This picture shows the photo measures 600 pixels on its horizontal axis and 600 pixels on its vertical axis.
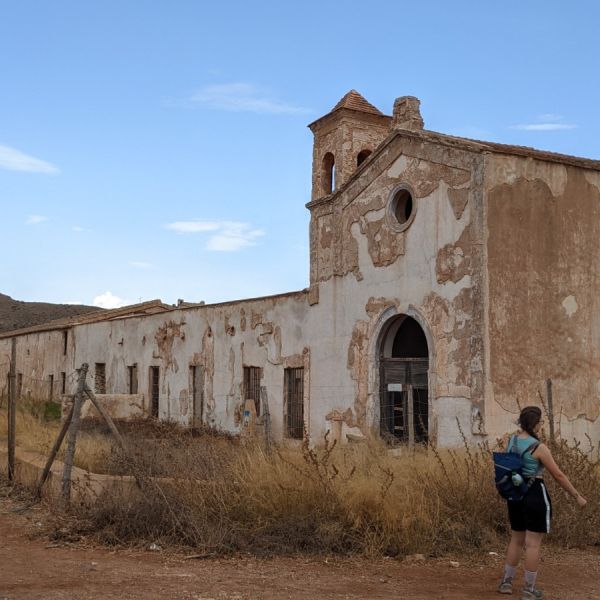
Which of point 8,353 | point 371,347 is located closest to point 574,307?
point 371,347

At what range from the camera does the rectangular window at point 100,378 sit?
93.1 ft

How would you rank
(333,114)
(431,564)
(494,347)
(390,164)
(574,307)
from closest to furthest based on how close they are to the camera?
(431,564) → (494,347) → (574,307) → (390,164) → (333,114)

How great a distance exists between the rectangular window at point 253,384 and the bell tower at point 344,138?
4.56 m

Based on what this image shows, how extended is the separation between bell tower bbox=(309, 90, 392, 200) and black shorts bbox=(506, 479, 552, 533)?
11.8 m

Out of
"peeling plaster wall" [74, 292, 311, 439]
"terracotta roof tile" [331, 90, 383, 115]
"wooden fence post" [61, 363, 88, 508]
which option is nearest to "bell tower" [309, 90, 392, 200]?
"terracotta roof tile" [331, 90, 383, 115]

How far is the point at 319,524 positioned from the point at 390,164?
9298 mm

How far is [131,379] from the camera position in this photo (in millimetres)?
26156

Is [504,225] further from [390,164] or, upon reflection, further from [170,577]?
[170,577]

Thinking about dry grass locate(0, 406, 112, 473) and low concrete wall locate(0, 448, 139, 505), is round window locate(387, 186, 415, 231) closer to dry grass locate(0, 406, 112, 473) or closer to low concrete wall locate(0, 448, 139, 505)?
dry grass locate(0, 406, 112, 473)

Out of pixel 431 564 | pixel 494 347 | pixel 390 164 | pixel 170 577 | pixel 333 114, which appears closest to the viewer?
pixel 170 577

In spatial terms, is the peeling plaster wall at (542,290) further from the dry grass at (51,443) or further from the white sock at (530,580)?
the white sock at (530,580)

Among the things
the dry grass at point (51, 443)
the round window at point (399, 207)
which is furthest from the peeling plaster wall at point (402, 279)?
the dry grass at point (51, 443)

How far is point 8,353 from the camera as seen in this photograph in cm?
3697

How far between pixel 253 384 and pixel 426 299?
6769mm
